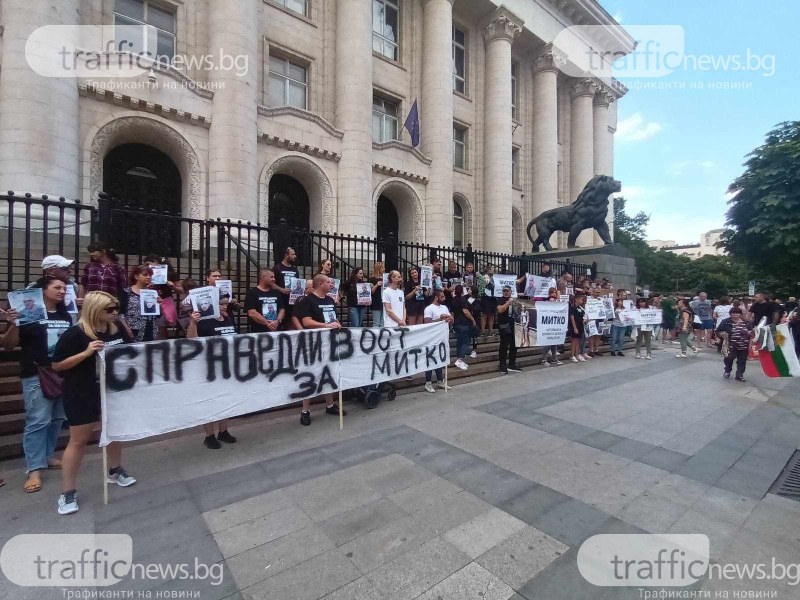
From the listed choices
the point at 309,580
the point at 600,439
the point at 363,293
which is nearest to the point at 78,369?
the point at 309,580

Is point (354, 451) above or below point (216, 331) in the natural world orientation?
below

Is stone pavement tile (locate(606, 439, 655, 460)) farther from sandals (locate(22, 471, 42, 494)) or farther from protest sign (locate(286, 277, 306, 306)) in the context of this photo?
sandals (locate(22, 471, 42, 494))

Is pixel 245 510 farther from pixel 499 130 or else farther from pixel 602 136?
pixel 602 136

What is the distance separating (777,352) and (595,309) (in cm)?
462

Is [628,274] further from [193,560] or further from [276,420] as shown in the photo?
[193,560]

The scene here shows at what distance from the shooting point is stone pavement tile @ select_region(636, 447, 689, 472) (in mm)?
4246

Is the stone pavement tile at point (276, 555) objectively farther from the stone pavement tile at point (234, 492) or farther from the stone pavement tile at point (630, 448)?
the stone pavement tile at point (630, 448)

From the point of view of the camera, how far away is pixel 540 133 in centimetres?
2423

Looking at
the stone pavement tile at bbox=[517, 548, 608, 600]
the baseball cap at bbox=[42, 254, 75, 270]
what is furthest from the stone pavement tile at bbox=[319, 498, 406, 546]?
the baseball cap at bbox=[42, 254, 75, 270]

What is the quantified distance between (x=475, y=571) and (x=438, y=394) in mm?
4369

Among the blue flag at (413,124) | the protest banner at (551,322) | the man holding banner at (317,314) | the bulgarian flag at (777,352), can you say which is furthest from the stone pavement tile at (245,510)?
the blue flag at (413,124)

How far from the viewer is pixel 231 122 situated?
12.3 meters

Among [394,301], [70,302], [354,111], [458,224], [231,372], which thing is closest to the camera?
[70,302]

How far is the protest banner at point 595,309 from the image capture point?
1145cm
